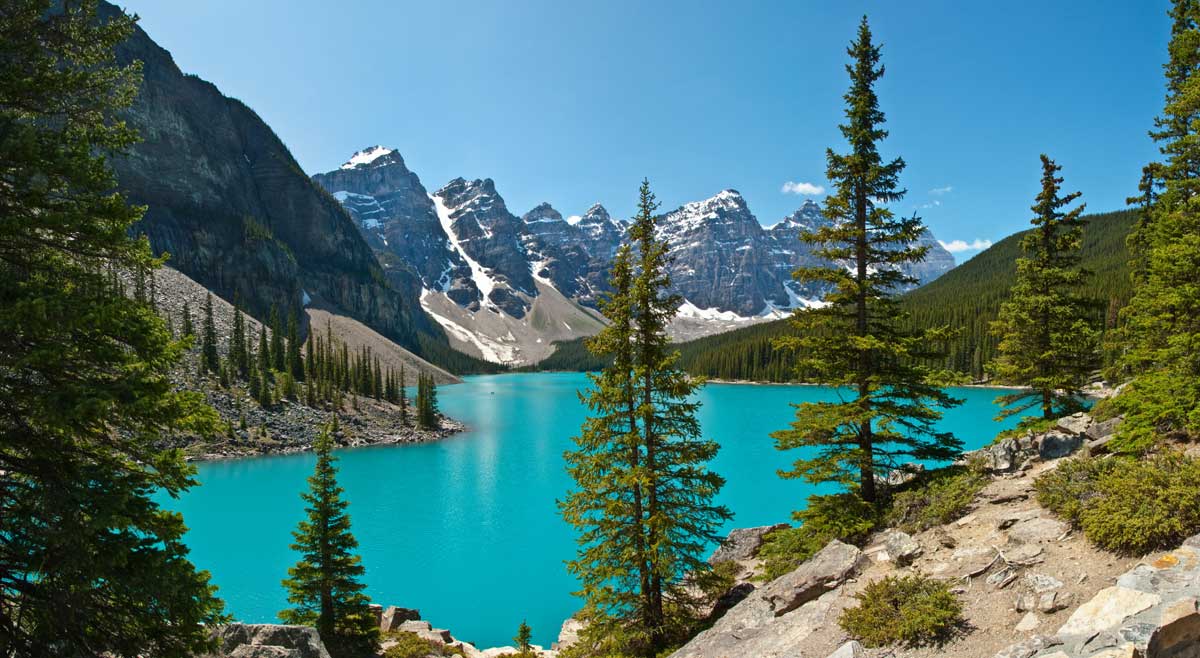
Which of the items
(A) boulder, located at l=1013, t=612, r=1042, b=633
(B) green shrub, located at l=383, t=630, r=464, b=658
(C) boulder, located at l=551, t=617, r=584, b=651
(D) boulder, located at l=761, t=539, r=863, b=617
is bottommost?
(C) boulder, located at l=551, t=617, r=584, b=651

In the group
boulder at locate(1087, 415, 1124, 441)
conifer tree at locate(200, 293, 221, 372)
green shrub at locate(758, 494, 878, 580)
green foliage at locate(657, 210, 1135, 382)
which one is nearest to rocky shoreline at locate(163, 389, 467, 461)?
conifer tree at locate(200, 293, 221, 372)

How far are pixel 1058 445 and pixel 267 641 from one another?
19.6 metres

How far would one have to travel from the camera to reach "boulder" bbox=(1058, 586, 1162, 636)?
6234 mm

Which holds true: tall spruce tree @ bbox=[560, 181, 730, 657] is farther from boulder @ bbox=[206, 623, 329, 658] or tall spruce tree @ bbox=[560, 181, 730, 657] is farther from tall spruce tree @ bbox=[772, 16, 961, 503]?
boulder @ bbox=[206, 623, 329, 658]

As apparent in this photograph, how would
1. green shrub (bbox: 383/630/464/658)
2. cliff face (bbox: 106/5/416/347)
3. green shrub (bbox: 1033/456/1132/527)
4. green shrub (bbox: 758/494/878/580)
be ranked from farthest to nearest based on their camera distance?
cliff face (bbox: 106/5/416/347) < green shrub (bbox: 383/630/464/658) < green shrub (bbox: 758/494/878/580) < green shrub (bbox: 1033/456/1132/527)

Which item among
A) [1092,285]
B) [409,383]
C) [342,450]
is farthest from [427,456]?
[1092,285]

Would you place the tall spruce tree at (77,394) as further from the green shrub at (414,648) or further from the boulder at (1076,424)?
the boulder at (1076,424)

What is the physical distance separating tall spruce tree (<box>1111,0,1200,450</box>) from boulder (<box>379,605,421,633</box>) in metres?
22.5

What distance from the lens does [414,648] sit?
16.3 meters

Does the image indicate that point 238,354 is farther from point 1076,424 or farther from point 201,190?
point 201,190

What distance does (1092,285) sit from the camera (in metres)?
103

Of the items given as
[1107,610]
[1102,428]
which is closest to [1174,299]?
[1102,428]

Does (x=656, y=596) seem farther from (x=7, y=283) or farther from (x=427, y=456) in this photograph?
(x=427, y=456)

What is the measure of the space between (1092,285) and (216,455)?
142727mm
